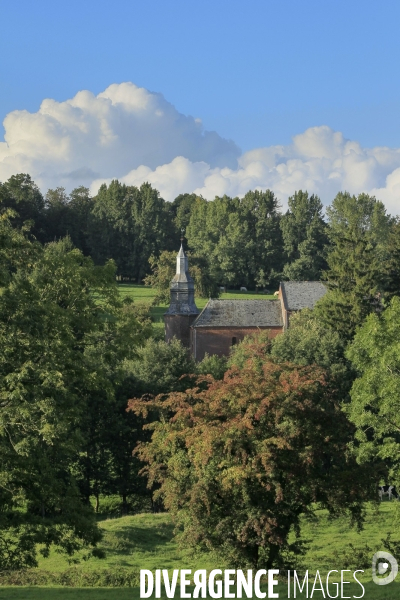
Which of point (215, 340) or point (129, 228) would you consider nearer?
point (215, 340)

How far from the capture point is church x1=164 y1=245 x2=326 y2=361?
69.9m

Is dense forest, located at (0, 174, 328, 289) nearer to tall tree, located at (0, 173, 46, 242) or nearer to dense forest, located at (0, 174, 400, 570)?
tall tree, located at (0, 173, 46, 242)

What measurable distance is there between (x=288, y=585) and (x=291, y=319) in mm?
45408

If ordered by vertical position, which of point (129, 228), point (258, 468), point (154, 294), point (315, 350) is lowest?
point (258, 468)

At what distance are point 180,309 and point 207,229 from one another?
2140 inches

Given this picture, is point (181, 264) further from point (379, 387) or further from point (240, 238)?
point (379, 387)

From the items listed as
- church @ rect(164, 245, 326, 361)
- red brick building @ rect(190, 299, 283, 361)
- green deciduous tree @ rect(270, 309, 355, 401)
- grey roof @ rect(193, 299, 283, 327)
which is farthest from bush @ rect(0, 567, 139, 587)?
grey roof @ rect(193, 299, 283, 327)

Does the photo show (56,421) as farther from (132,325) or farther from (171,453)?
(132,325)

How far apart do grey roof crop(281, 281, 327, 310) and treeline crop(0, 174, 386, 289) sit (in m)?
32.6

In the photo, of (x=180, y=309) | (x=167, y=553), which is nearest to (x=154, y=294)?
(x=180, y=309)

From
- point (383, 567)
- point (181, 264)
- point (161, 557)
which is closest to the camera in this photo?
point (383, 567)

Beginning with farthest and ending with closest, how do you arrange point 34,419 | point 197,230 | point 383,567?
point 197,230, point 383,567, point 34,419

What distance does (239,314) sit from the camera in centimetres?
7100

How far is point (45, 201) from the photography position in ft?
392
